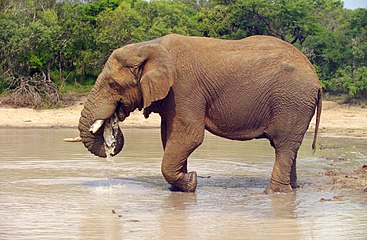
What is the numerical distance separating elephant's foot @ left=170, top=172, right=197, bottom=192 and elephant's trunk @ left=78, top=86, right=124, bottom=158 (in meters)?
0.99

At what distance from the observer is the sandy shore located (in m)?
20.9

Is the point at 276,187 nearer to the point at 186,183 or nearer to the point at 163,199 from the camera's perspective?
the point at 186,183

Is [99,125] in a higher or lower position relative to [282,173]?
higher

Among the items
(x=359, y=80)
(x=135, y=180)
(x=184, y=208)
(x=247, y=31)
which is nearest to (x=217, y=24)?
(x=247, y=31)

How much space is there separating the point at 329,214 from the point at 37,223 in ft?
10.6

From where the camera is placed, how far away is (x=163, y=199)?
1045 cm

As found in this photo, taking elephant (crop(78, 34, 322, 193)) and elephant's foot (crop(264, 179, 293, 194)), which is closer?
elephant (crop(78, 34, 322, 193))

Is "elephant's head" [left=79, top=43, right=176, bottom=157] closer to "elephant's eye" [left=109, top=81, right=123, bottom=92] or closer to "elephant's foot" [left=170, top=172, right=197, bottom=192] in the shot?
"elephant's eye" [left=109, top=81, right=123, bottom=92]

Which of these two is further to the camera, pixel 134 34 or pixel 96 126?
pixel 134 34

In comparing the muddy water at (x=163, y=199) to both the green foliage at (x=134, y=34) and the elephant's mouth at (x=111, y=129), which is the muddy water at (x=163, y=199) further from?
the green foliage at (x=134, y=34)

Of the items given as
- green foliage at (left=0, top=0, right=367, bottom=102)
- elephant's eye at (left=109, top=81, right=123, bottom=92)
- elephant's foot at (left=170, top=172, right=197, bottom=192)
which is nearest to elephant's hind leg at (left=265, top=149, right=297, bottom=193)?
elephant's foot at (left=170, top=172, right=197, bottom=192)

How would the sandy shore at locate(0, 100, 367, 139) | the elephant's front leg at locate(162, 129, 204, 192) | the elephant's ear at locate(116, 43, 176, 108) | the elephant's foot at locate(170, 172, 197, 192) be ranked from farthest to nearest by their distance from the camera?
the sandy shore at locate(0, 100, 367, 139) < the elephant's foot at locate(170, 172, 197, 192) < the elephant's front leg at locate(162, 129, 204, 192) < the elephant's ear at locate(116, 43, 176, 108)

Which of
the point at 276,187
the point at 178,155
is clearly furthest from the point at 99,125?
the point at 276,187

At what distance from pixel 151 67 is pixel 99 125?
985mm
